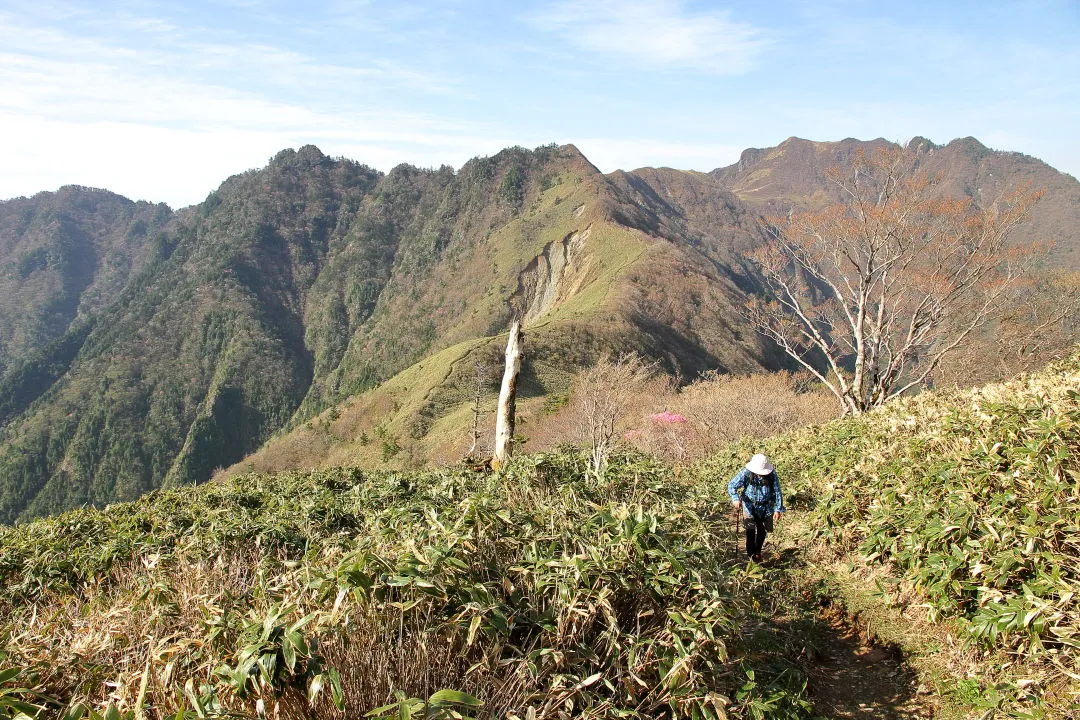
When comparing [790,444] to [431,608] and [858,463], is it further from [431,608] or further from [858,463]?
[431,608]

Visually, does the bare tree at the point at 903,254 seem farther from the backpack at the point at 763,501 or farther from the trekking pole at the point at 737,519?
the backpack at the point at 763,501

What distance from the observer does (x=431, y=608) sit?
128 inches

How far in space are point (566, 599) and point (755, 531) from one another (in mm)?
4212

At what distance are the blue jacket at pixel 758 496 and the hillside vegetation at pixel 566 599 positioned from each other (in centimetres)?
46

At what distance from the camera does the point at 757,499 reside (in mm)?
6855

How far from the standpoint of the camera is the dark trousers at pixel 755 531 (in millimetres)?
6895

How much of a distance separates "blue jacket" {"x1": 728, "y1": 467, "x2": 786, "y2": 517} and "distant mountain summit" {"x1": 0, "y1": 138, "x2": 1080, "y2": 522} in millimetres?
33675

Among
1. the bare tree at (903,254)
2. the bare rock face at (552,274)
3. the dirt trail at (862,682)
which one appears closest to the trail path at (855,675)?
the dirt trail at (862,682)

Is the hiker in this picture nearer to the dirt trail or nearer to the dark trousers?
the dark trousers

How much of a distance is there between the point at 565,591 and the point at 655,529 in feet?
2.64

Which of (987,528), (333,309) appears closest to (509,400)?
(987,528)

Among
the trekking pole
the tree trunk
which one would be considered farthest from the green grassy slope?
the tree trunk

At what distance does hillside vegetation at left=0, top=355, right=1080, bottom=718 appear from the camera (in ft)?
9.94

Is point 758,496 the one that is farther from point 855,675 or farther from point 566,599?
point 566,599
